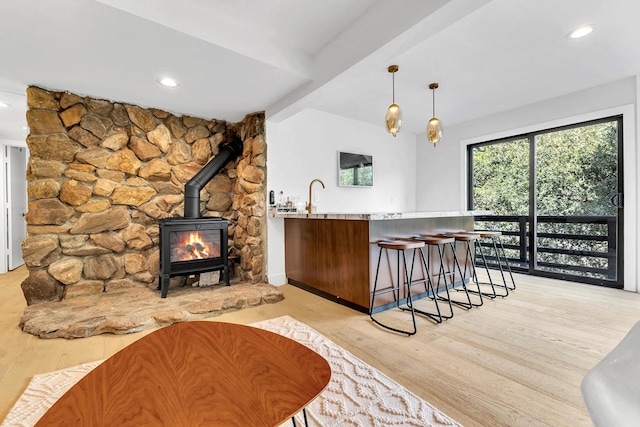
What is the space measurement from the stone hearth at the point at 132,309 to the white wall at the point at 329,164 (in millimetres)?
740

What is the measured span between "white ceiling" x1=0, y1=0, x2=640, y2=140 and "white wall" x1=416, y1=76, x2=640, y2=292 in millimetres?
247

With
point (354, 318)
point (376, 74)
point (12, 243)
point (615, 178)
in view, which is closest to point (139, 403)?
point (354, 318)

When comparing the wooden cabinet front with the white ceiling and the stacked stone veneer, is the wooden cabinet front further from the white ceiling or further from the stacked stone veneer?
the white ceiling

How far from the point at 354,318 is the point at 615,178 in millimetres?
3647

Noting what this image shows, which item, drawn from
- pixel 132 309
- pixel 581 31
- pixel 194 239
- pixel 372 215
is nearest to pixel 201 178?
pixel 194 239

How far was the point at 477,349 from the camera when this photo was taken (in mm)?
2029

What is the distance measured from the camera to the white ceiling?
75.7 inches

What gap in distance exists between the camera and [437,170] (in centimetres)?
535

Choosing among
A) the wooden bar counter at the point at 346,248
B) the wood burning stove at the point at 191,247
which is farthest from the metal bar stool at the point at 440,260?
the wood burning stove at the point at 191,247

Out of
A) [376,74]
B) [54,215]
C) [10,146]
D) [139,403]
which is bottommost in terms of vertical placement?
[139,403]

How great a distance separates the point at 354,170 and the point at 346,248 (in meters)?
2.02

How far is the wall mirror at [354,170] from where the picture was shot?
14.7 feet

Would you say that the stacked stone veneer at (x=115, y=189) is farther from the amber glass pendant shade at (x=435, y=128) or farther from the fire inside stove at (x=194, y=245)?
the amber glass pendant shade at (x=435, y=128)

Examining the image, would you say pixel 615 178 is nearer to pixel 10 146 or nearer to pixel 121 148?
pixel 121 148
